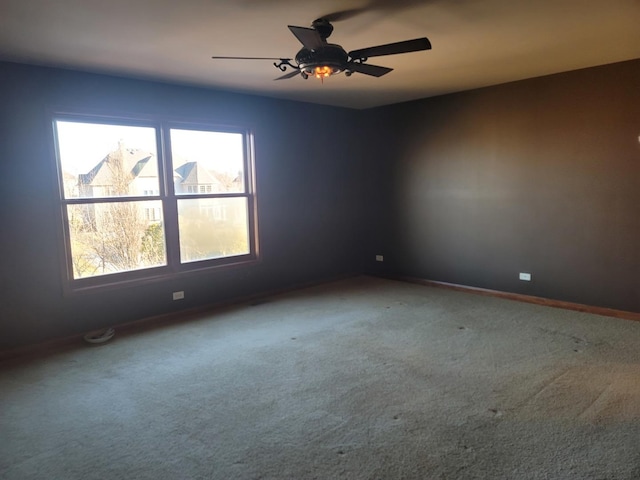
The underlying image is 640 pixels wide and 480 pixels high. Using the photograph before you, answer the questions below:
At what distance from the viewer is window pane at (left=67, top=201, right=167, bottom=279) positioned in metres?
4.25

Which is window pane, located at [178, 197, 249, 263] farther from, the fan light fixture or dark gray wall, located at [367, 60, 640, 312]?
the fan light fixture

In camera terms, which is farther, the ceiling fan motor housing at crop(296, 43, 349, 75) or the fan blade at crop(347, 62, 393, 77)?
the fan blade at crop(347, 62, 393, 77)

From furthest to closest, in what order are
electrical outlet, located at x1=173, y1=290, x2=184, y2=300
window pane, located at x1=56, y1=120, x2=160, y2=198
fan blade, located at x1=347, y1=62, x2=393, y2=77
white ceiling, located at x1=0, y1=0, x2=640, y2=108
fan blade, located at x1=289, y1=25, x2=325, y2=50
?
electrical outlet, located at x1=173, y1=290, x2=184, y2=300, window pane, located at x1=56, y1=120, x2=160, y2=198, fan blade, located at x1=347, y1=62, x2=393, y2=77, white ceiling, located at x1=0, y1=0, x2=640, y2=108, fan blade, located at x1=289, y1=25, x2=325, y2=50

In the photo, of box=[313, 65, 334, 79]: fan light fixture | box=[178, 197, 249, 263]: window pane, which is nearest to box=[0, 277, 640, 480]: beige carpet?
box=[178, 197, 249, 263]: window pane

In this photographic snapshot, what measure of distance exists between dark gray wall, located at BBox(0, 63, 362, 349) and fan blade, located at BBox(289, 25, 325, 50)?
2.50m

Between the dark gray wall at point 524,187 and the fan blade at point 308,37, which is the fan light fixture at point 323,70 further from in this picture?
the dark gray wall at point 524,187

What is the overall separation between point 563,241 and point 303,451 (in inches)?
153

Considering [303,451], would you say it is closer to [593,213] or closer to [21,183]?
[21,183]

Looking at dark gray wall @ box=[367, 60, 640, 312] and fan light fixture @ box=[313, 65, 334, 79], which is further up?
fan light fixture @ box=[313, 65, 334, 79]

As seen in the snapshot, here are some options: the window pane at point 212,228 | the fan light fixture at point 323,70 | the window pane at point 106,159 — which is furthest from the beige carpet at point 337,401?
the fan light fixture at point 323,70

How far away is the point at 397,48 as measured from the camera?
2750 mm

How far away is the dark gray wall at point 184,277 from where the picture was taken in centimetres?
383

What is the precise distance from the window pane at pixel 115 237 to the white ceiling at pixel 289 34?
1.33m

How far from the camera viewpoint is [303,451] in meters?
2.36
